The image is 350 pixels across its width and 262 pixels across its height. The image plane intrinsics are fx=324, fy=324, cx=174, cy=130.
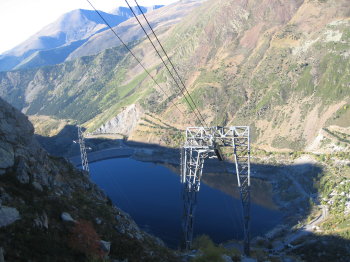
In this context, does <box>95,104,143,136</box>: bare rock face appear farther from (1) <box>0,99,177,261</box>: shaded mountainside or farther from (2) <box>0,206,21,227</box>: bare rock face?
(2) <box>0,206,21,227</box>: bare rock face

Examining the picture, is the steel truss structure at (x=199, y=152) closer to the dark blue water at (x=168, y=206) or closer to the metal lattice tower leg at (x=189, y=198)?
the metal lattice tower leg at (x=189, y=198)

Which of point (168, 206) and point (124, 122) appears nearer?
point (168, 206)

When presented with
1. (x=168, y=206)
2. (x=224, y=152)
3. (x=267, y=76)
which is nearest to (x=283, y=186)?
(x=224, y=152)

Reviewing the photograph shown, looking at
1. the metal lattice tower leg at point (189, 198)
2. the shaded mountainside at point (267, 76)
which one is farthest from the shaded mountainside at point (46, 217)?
the shaded mountainside at point (267, 76)

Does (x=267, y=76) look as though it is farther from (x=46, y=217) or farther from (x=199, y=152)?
(x=46, y=217)

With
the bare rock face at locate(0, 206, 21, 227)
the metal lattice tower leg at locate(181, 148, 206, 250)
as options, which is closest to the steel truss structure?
the metal lattice tower leg at locate(181, 148, 206, 250)

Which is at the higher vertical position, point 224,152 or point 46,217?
point 46,217
